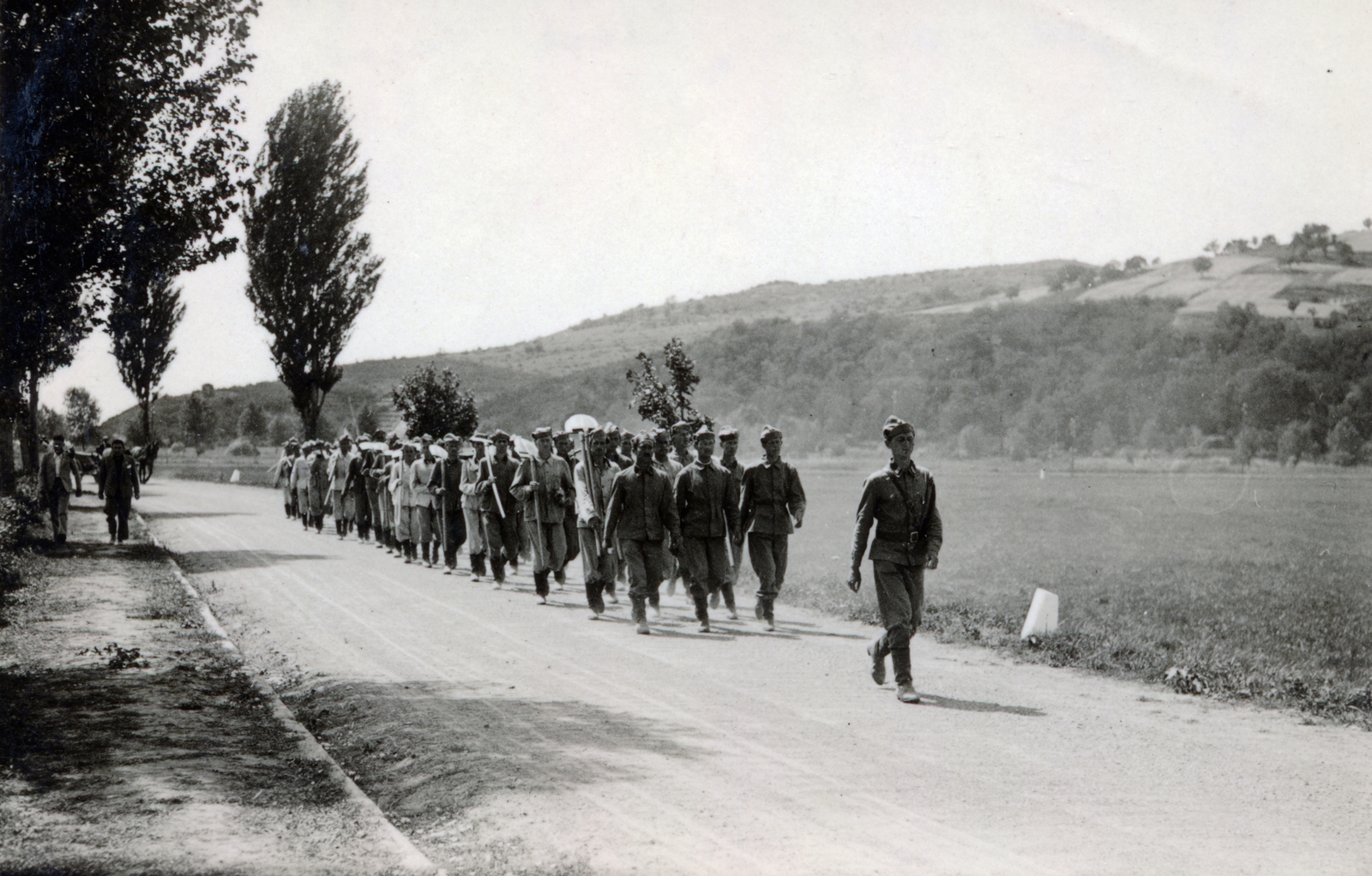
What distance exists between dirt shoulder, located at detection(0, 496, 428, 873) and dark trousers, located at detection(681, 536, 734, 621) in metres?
4.14

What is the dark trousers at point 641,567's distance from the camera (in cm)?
1024

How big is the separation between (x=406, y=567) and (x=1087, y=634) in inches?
391

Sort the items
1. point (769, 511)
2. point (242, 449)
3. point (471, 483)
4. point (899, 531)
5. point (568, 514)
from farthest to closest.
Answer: point (242, 449), point (471, 483), point (568, 514), point (769, 511), point (899, 531)

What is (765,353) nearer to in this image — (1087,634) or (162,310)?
(162,310)

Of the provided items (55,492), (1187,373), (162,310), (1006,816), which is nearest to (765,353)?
(1187,373)

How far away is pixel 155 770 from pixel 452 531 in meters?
10.0

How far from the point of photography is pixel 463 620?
10750 mm

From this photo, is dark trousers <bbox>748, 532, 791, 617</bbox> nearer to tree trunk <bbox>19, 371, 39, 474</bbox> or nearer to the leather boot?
the leather boot

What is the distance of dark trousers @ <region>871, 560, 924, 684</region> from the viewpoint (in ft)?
24.1

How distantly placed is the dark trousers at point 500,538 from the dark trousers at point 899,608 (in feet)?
23.2

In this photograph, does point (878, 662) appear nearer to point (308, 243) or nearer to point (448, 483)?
point (448, 483)

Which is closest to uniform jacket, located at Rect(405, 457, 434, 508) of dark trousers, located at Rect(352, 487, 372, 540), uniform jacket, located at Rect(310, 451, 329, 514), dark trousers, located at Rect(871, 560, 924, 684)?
dark trousers, located at Rect(352, 487, 372, 540)

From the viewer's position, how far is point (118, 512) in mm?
18156

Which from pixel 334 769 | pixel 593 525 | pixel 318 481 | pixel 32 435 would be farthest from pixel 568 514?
pixel 32 435
